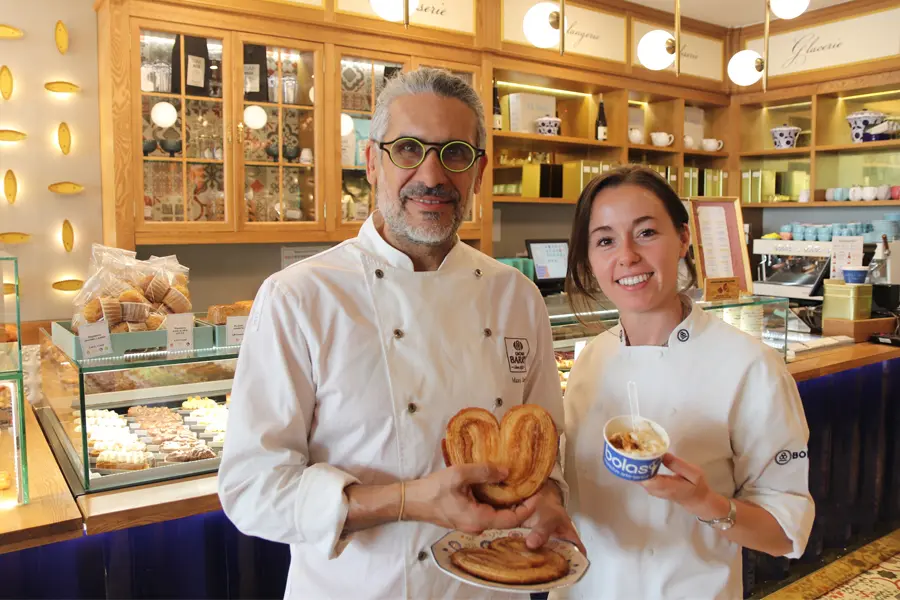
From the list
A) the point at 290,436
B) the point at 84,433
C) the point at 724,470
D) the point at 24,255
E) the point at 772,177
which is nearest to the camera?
the point at 290,436

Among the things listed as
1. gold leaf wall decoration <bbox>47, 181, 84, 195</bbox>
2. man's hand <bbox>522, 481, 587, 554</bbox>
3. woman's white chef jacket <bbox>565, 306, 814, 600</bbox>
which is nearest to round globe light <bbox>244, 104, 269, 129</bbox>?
gold leaf wall decoration <bbox>47, 181, 84, 195</bbox>

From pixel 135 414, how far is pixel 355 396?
102 centimetres

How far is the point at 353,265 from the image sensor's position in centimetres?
132

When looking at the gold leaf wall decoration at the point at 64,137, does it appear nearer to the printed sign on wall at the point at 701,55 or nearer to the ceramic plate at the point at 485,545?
the ceramic plate at the point at 485,545

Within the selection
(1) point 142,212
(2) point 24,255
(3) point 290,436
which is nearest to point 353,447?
(3) point 290,436

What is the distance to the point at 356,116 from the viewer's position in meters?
4.10

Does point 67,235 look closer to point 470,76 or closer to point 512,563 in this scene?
point 470,76

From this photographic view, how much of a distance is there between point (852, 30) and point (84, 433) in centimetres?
547

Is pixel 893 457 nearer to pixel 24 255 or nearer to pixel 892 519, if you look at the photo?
pixel 892 519

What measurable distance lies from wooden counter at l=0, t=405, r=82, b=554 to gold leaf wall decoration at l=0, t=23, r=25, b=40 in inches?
102

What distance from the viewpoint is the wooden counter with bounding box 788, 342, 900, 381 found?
114 inches

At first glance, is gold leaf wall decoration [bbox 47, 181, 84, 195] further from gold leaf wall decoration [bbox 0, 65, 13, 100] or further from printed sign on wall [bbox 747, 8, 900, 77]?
printed sign on wall [bbox 747, 8, 900, 77]

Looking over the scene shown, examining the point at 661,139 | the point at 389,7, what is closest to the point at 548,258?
the point at 661,139

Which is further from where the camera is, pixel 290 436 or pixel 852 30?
pixel 852 30
